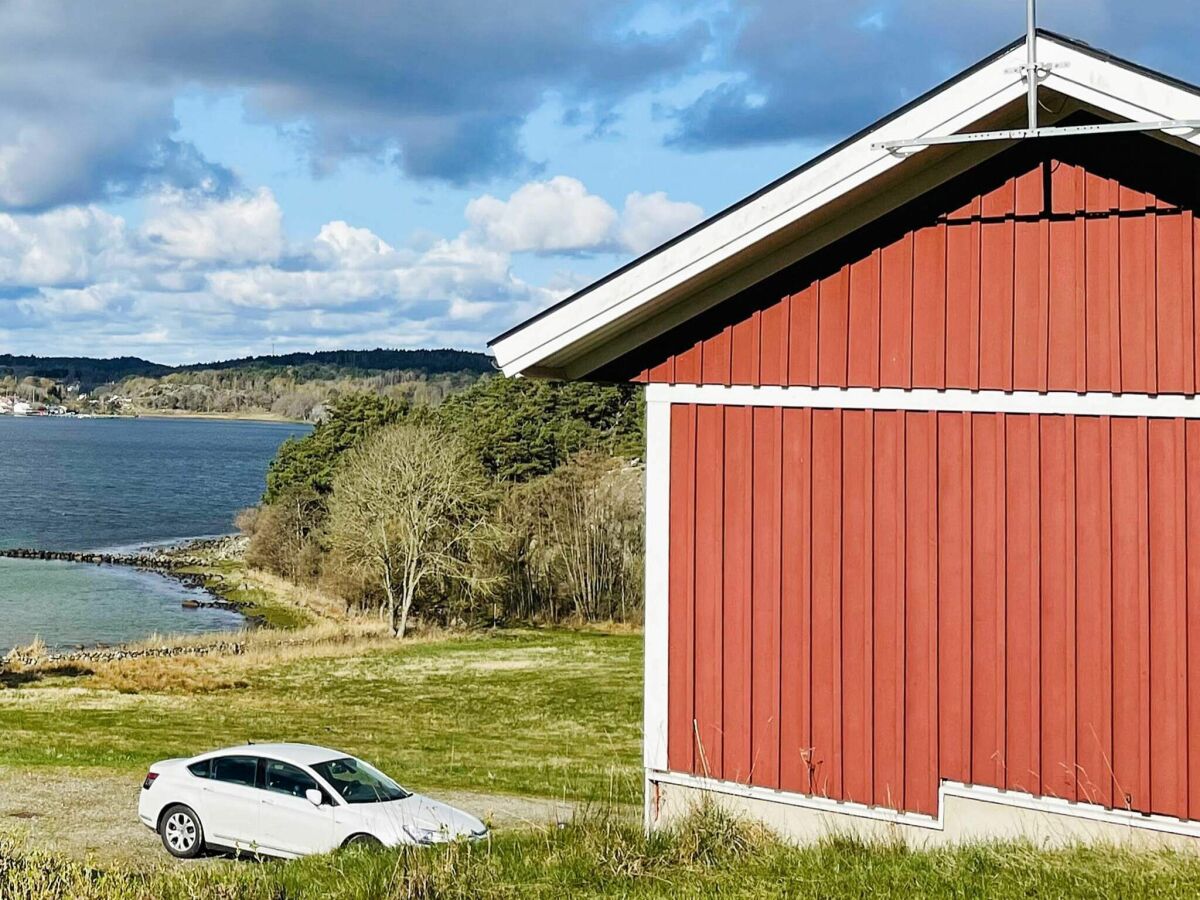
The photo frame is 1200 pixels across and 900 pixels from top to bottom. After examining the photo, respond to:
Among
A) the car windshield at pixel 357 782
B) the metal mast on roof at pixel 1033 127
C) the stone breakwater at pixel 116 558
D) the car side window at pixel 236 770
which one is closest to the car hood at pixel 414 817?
the car windshield at pixel 357 782

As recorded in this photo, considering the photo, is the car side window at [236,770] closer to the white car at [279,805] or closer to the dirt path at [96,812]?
the white car at [279,805]

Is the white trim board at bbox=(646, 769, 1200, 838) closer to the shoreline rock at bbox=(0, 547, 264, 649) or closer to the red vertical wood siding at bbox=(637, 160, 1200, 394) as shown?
the red vertical wood siding at bbox=(637, 160, 1200, 394)

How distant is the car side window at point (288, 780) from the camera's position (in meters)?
14.1

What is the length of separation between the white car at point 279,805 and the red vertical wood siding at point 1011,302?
7531 millimetres

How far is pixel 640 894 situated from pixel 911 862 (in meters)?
1.80

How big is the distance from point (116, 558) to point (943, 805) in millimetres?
83502

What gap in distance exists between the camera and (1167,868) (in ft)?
23.3

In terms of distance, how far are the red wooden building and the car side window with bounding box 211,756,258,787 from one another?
277 inches

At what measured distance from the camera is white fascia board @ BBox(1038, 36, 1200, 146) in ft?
23.7

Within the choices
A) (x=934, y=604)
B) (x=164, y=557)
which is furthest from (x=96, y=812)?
(x=164, y=557)

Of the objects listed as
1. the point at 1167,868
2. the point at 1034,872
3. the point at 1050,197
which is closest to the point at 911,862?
the point at 1034,872

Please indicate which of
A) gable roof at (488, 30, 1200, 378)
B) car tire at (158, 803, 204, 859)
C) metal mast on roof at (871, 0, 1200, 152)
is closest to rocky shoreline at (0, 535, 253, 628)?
car tire at (158, 803, 204, 859)

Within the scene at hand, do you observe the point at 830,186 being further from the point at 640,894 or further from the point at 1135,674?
the point at 640,894

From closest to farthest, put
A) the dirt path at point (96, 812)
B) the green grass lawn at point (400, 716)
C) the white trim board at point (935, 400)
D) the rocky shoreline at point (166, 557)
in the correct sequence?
1. the white trim board at point (935, 400)
2. the dirt path at point (96, 812)
3. the green grass lawn at point (400, 716)
4. the rocky shoreline at point (166, 557)
